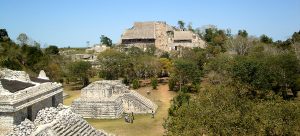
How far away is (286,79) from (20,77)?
959 inches

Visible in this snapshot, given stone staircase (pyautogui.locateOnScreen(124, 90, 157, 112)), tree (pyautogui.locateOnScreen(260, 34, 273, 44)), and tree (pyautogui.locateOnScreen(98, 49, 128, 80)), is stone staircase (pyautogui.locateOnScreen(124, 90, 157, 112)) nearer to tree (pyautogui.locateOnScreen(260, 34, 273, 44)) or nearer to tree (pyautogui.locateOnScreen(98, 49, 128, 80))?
tree (pyautogui.locateOnScreen(98, 49, 128, 80))

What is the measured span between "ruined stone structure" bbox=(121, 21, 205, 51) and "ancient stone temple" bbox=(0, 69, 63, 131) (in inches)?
1921

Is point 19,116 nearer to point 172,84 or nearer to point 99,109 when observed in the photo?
point 99,109

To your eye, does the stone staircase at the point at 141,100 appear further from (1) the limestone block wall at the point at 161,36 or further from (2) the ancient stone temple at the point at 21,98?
(1) the limestone block wall at the point at 161,36

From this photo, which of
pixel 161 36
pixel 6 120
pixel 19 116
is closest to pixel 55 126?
pixel 19 116

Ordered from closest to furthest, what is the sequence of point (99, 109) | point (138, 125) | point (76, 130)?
point (76, 130) < point (138, 125) < point (99, 109)

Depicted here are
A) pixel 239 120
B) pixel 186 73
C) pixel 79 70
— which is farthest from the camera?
pixel 79 70

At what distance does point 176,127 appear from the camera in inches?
775

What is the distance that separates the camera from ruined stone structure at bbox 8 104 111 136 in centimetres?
1778

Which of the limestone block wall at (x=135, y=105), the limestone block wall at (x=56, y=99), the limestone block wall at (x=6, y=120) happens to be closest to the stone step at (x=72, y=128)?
the limestone block wall at (x=56, y=99)

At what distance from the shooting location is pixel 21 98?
1828 cm

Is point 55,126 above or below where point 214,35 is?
below

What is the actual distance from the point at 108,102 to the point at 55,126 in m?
14.1

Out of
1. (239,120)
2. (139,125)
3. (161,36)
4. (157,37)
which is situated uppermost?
(161,36)
